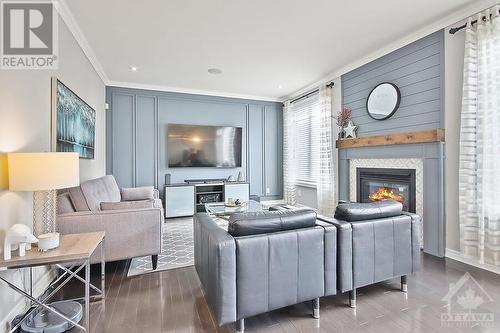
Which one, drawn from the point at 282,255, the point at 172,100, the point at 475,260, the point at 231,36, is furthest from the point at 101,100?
the point at 475,260

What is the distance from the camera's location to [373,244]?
6.58 feet

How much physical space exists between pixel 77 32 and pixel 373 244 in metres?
3.89

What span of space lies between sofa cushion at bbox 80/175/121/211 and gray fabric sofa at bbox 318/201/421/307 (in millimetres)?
2278

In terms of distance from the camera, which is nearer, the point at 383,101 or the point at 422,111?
the point at 422,111

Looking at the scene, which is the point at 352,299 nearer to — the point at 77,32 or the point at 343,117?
the point at 343,117

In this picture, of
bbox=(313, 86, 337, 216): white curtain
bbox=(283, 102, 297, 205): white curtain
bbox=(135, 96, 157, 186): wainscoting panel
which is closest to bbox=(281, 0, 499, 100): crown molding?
bbox=(313, 86, 337, 216): white curtain

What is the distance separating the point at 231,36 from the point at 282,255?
2781mm

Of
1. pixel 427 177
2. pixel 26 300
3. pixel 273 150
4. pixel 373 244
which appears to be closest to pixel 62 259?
pixel 26 300

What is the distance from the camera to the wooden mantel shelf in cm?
299

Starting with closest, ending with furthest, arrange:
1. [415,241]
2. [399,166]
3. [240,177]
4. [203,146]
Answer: [415,241] < [399,166] < [203,146] < [240,177]

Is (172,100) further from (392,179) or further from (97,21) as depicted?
(392,179)

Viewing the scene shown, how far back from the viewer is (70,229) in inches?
90.0

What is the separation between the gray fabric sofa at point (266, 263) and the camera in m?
1.57

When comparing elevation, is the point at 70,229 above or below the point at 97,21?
below
